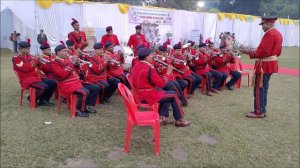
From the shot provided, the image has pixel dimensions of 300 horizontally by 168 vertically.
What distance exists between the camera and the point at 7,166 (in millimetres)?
3902

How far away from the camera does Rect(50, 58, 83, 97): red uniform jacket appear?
5715 millimetres

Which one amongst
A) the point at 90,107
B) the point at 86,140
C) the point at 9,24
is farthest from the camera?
the point at 9,24

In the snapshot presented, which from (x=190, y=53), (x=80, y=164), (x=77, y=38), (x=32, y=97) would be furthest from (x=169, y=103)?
(x=77, y=38)

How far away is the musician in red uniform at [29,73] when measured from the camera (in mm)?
6164

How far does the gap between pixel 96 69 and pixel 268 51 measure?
3.55 m

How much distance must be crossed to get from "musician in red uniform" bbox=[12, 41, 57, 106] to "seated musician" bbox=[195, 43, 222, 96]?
3708 millimetres

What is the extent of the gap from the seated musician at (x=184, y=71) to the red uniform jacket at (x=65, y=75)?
2.45 meters

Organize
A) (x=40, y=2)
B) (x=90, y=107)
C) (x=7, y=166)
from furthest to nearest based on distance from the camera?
(x=40, y=2)
(x=90, y=107)
(x=7, y=166)

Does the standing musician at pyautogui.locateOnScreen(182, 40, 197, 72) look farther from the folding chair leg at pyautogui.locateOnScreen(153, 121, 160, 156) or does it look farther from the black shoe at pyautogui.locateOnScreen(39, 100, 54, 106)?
the folding chair leg at pyautogui.locateOnScreen(153, 121, 160, 156)

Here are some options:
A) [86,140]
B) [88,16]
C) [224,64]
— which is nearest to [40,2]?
[88,16]

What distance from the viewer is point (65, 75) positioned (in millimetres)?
5754

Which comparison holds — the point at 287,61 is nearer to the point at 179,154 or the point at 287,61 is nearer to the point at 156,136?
the point at 179,154

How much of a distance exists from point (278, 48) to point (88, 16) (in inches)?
393

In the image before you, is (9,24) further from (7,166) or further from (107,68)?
(7,166)
